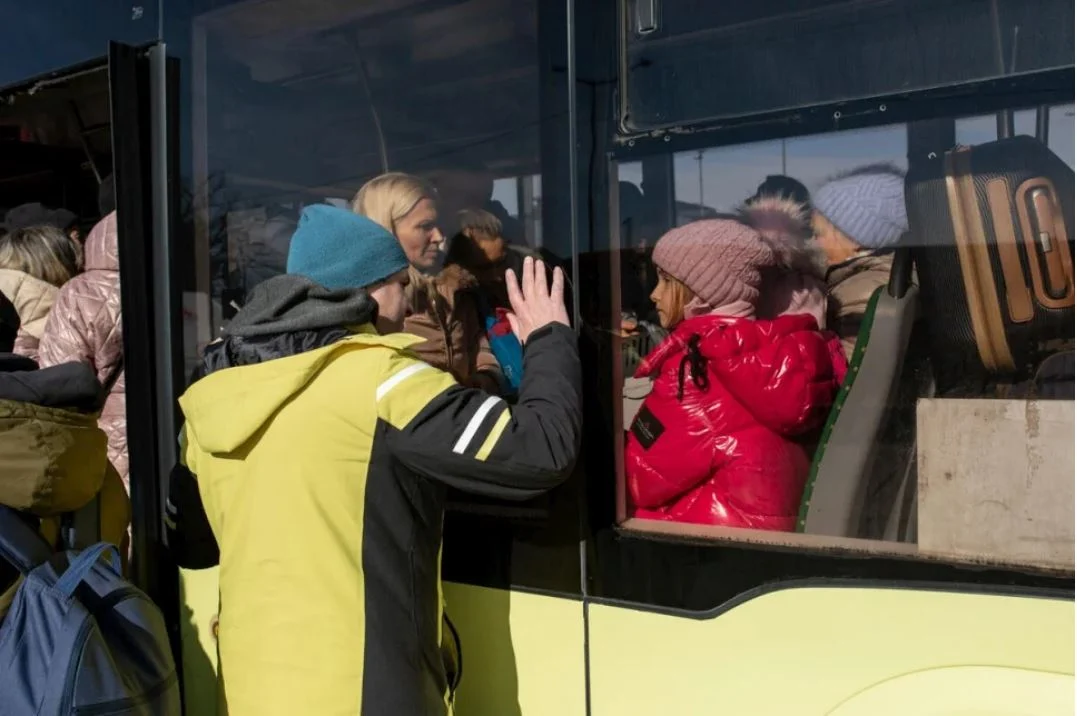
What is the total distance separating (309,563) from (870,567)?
102 centimetres

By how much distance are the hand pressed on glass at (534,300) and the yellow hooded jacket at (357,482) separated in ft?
0.18

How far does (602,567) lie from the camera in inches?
78.0

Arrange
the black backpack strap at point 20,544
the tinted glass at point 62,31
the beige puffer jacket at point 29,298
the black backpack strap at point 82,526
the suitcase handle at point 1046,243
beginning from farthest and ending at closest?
the beige puffer jacket at point 29,298 < the tinted glass at point 62,31 < the black backpack strap at point 82,526 < the black backpack strap at point 20,544 < the suitcase handle at point 1046,243

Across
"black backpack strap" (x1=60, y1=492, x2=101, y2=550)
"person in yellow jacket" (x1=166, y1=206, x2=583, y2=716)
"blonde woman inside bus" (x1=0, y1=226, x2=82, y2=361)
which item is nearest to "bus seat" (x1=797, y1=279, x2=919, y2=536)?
"person in yellow jacket" (x1=166, y1=206, x2=583, y2=716)

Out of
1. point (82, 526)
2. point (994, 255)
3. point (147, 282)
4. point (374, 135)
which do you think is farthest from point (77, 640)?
point (994, 255)

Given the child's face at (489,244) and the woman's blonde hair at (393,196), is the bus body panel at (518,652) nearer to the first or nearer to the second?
the child's face at (489,244)

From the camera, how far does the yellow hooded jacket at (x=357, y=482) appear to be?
1.79 m

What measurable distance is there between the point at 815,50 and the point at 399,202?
97 cm

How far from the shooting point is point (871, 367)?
74.4 inches

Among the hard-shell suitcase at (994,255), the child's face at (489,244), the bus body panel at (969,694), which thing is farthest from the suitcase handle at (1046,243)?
the child's face at (489,244)

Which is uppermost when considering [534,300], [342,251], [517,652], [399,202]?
[399,202]

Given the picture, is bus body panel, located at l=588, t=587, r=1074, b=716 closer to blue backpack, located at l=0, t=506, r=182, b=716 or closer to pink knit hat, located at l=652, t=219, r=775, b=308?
pink knit hat, located at l=652, t=219, r=775, b=308

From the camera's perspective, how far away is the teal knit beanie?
1934 mm

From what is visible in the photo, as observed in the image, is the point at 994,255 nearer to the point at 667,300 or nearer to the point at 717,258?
the point at 717,258
